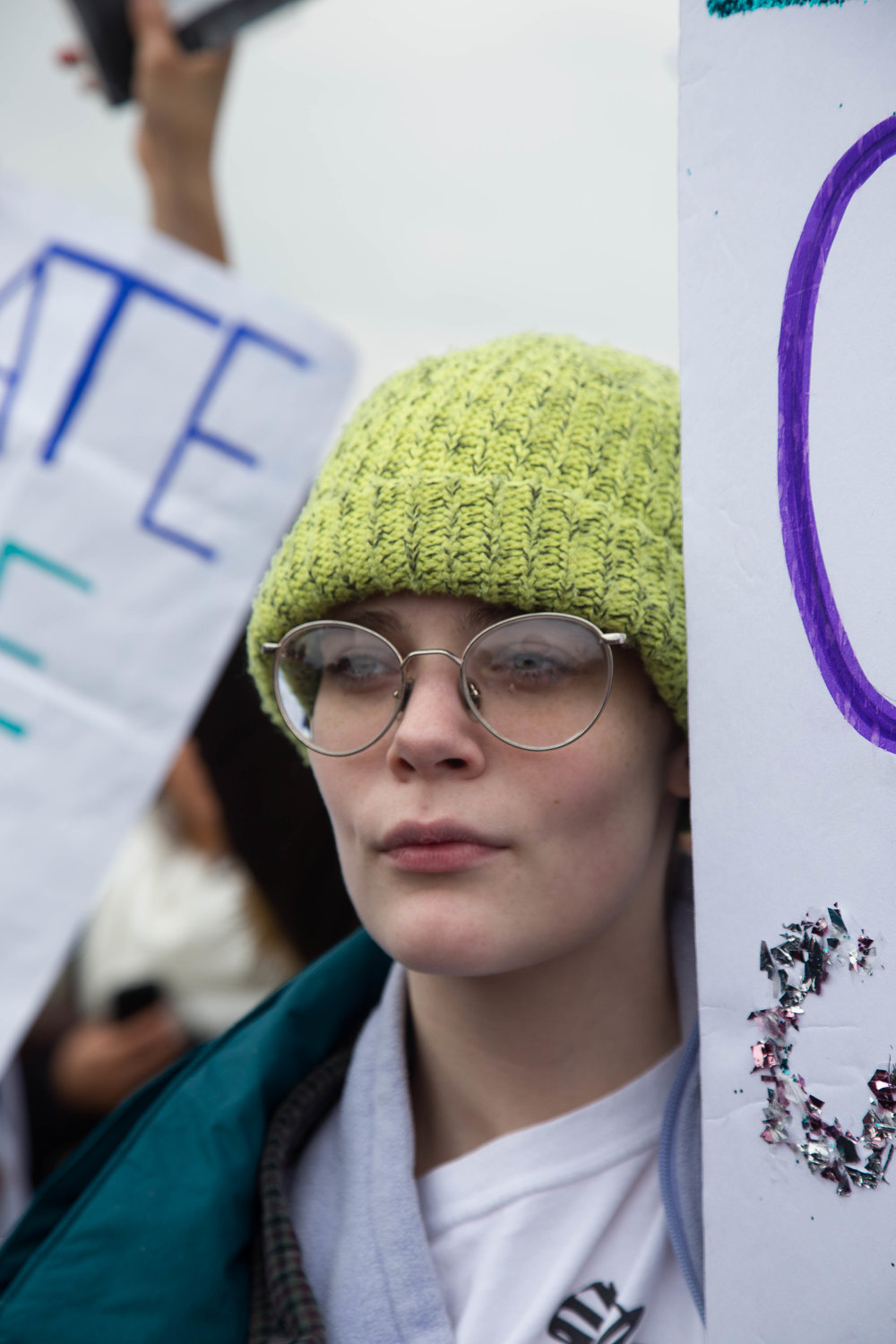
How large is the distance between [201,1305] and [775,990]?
57 centimetres

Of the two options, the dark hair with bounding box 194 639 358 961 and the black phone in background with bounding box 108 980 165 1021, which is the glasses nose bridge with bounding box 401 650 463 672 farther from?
the black phone in background with bounding box 108 980 165 1021

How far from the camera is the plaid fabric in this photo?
1.02 metres

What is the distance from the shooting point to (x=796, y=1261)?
0.84m

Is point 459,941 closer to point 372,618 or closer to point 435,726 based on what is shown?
point 435,726

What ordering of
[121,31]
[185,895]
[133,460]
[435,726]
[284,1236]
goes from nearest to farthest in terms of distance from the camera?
[435,726] < [284,1236] < [133,460] < [121,31] < [185,895]

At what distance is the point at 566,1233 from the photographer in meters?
1.03

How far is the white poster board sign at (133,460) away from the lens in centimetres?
148

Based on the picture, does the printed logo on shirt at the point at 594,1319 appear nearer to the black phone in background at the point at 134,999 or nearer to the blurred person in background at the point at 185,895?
the blurred person in background at the point at 185,895

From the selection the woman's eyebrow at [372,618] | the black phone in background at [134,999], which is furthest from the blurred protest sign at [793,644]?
the black phone in background at [134,999]

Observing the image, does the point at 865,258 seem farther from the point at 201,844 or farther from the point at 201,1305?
the point at 201,844

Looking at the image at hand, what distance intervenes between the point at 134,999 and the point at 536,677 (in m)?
1.30

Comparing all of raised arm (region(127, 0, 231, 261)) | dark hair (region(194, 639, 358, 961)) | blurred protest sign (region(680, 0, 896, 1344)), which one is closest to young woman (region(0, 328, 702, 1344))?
blurred protest sign (region(680, 0, 896, 1344))

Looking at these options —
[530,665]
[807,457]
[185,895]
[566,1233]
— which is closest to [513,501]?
[530,665]

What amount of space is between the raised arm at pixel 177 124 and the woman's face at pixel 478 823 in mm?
920
